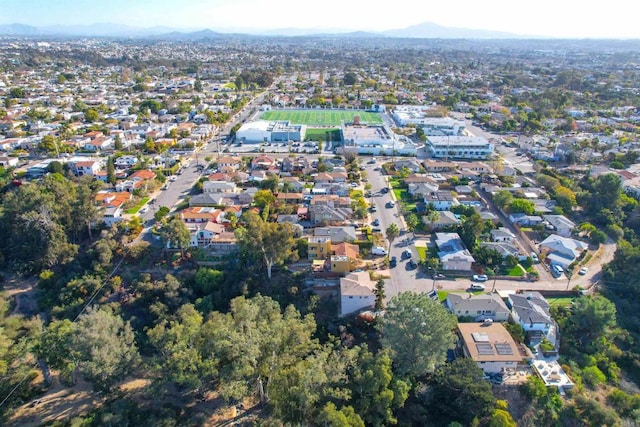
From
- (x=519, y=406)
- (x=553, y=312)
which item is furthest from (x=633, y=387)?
(x=519, y=406)

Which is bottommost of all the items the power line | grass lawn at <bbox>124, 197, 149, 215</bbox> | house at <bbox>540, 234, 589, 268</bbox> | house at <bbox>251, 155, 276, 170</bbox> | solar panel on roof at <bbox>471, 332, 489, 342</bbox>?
the power line

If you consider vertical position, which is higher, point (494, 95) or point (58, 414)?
point (494, 95)

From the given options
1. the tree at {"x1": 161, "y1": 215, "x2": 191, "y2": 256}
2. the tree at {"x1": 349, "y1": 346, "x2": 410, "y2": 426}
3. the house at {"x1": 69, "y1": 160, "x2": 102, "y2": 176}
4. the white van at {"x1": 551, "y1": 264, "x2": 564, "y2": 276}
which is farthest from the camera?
the house at {"x1": 69, "y1": 160, "x2": 102, "y2": 176}

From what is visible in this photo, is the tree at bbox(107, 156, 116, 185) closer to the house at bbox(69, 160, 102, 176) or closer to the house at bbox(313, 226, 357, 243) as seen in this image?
the house at bbox(69, 160, 102, 176)

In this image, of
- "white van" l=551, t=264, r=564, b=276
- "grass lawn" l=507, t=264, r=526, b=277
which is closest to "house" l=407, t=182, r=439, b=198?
"grass lawn" l=507, t=264, r=526, b=277

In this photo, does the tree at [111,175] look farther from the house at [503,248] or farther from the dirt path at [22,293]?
the house at [503,248]

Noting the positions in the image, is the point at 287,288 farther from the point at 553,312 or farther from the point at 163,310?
the point at 553,312

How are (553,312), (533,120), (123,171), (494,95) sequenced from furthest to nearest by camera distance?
(494,95)
(533,120)
(123,171)
(553,312)
